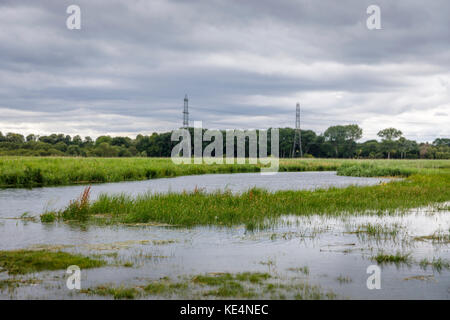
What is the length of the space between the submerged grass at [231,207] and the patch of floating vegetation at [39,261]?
5.28 m

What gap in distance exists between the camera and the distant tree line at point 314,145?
117m

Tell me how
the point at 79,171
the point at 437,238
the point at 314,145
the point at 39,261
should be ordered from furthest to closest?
1. the point at 314,145
2. the point at 79,171
3. the point at 437,238
4. the point at 39,261

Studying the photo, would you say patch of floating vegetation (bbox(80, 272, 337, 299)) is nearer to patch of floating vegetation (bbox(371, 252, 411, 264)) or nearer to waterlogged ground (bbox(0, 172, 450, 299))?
waterlogged ground (bbox(0, 172, 450, 299))

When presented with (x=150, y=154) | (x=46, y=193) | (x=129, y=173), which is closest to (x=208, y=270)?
(x=46, y=193)

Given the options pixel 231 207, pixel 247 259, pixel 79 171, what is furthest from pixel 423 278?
pixel 79 171

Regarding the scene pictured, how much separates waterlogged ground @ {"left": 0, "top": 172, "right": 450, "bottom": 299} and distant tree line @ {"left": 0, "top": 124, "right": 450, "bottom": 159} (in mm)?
91545

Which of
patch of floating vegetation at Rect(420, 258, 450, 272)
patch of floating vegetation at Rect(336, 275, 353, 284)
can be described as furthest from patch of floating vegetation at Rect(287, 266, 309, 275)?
patch of floating vegetation at Rect(420, 258, 450, 272)

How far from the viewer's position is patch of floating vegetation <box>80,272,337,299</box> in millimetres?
7488

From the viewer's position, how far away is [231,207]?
17703 millimetres

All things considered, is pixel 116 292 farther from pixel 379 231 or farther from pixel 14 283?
pixel 379 231

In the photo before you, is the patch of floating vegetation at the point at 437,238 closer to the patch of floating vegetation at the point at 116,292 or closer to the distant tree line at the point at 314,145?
the patch of floating vegetation at the point at 116,292

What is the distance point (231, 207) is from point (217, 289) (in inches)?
389

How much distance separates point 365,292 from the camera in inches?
306

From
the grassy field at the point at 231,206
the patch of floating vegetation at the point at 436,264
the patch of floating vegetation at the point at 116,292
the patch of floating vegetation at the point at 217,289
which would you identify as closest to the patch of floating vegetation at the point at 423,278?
the patch of floating vegetation at the point at 436,264
